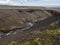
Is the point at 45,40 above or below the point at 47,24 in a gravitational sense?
above

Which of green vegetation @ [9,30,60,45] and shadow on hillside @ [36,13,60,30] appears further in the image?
shadow on hillside @ [36,13,60,30]

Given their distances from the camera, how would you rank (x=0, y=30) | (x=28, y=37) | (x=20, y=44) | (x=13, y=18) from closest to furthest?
(x=20, y=44)
(x=28, y=37)
(x=0, y=30)
(x=13, y=18)

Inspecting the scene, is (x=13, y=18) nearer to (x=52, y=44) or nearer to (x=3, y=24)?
(x=3, y=24)

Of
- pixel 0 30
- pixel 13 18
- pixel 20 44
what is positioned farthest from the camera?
pixel 13 18

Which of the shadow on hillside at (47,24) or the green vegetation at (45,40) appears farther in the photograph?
the shadow on hillside at (47,24)

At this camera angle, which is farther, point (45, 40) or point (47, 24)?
point (47, 24)

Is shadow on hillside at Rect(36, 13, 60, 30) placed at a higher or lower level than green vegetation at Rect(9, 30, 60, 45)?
lower

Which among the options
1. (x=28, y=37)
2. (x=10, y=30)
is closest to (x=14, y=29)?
(x=10, y=30)

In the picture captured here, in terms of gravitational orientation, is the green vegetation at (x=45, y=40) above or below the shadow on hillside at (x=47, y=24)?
above

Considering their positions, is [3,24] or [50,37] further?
[3,24]
